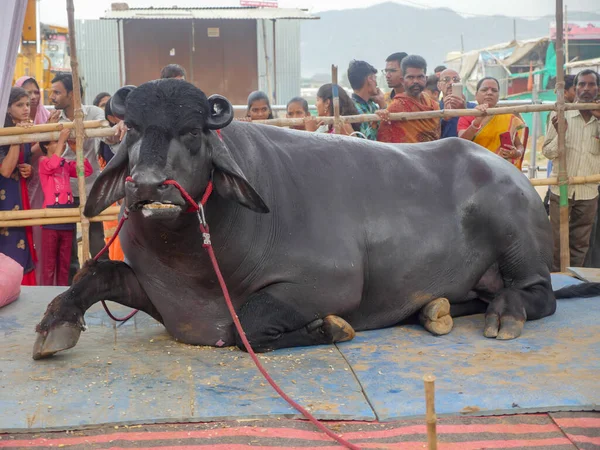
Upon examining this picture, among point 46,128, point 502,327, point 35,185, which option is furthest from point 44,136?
point 502,327

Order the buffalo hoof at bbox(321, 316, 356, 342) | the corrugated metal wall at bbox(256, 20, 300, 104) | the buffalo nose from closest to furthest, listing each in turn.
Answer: the buffalo nose
the buffalo hoof at bbox(321, 316, 356, 342)
the corrugated metal wall at bbox(256, 20, 300, 104)

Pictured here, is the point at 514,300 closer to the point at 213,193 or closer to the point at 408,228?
the point at 408,228

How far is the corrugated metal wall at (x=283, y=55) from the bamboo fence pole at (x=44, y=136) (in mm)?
12890

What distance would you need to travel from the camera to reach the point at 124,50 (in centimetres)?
1891

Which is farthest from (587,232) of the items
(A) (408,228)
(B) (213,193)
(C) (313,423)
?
(C) (313,423)

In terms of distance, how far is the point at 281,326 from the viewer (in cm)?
412

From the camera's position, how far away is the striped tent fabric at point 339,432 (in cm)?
299

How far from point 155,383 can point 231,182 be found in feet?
3.44

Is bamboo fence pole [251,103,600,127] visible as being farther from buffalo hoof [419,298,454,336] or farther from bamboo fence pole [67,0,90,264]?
buffalo hoof [419,298,454,336]

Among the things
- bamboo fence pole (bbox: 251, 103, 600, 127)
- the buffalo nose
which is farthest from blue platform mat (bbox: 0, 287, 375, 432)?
bamboo fence pole (bbox: 251, 103, 600, 127)

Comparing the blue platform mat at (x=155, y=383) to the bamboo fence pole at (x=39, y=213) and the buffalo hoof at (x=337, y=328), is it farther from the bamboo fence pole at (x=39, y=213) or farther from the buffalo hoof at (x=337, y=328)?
the bamboo fence pole at (x=39, y=213)

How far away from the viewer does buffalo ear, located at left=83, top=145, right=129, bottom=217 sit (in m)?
4.05

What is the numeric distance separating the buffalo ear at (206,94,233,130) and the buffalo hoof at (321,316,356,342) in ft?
3.85

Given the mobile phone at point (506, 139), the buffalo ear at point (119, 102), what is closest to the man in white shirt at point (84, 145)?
the buffalo ear at point (119, 102)
